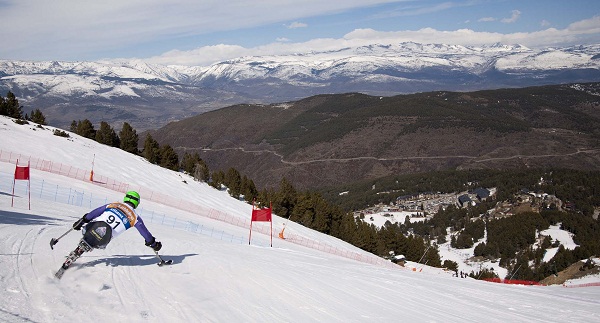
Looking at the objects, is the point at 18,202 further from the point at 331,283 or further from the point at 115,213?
the point at 331,283

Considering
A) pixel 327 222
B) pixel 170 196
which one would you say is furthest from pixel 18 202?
pixel 327 222

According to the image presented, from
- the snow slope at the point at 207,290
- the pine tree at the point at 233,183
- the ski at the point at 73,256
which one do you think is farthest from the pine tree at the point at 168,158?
the ski at the point at 73,256

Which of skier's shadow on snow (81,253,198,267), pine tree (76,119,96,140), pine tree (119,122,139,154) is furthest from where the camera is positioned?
pine tree (119,122,139,154)

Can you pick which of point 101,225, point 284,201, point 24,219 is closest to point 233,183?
point 284,201

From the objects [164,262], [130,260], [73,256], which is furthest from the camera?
[130,260]

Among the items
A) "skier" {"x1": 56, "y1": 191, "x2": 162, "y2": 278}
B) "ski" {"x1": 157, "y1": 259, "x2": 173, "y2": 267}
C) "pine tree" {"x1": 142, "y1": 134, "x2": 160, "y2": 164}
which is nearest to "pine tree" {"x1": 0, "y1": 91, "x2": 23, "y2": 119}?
"pine tree" {"x1": 142, "y1": 134, "x2": 160, "y2": 164}

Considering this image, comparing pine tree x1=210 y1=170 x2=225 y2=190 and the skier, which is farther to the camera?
pine tree x1=210 y1=170 x2=225 y2=190

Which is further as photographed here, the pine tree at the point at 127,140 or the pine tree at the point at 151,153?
the pine tree at the point at 127,140

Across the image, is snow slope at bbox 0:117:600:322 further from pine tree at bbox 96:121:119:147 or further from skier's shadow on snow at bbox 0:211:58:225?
pine tree at bbox 96:121:119:147

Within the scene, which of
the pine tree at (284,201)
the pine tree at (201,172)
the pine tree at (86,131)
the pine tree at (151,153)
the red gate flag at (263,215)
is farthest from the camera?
the pine tree at (86,131)

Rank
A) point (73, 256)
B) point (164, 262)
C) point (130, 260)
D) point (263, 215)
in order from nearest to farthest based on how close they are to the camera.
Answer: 1. point (73, 256)
2. point (164, 262)
3. point (130, 260)
4. point (263, 215)

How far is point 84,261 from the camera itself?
376 inches

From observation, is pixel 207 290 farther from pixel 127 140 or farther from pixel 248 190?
pixel 127 140

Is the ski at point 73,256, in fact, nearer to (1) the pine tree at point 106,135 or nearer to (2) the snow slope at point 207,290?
(2) the snow slope at point 207,290
